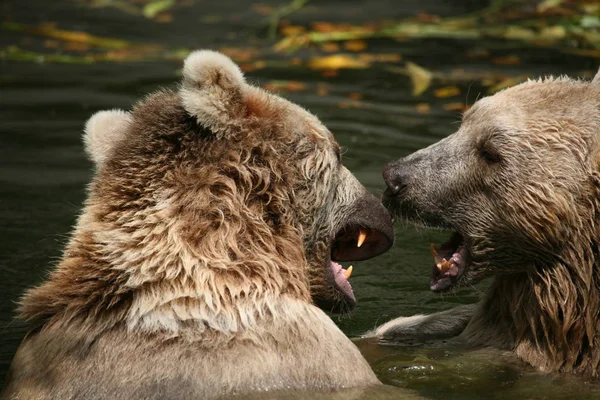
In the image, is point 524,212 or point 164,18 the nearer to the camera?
point 524,212

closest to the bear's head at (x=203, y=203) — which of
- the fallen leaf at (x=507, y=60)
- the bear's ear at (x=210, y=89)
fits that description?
the bear's ear at (x=210, y=89)

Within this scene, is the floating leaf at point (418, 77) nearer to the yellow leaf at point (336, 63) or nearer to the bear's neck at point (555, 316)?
the yellow leaf at point (336, 63)

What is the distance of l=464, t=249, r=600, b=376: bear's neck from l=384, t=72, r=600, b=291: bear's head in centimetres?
5

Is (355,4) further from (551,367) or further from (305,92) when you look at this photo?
(551,367)

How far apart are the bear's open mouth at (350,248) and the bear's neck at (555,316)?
2.84 feet

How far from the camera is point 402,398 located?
20.5 feet

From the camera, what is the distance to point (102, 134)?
6.62 metres

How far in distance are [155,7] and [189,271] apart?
11407mm

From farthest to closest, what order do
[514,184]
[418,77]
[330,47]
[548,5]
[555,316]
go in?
[548,5]
[330,47]
[418,77]
[514,184]
[555,316]

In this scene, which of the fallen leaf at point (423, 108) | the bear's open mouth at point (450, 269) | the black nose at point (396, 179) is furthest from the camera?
the fallen leaf at point (423, 108)

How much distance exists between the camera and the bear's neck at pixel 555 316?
6902 millimetres

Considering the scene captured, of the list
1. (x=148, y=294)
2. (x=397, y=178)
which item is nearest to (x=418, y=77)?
(x=397, y=178)

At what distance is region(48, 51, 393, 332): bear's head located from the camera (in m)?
6.03

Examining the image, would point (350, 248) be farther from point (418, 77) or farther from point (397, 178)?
point (418, 77)
